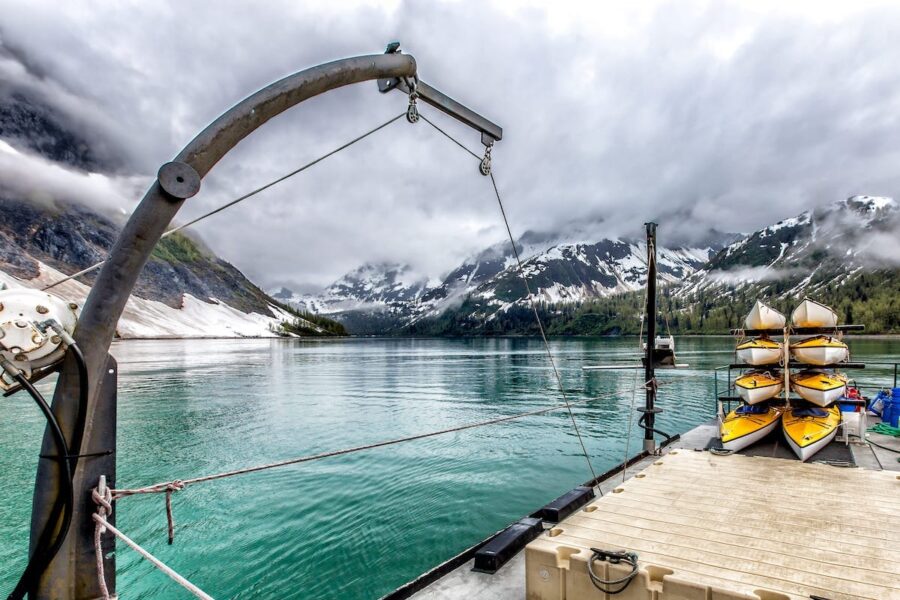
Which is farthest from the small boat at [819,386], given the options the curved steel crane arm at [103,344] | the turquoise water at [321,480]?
the curved steel crane arm at [103,344]

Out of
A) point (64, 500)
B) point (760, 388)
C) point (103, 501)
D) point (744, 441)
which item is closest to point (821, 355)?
point (760, 388)

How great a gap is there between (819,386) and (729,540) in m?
10.5

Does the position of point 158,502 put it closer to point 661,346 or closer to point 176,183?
point 176,183

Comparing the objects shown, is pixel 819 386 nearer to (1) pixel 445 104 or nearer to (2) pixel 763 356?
(2) pixel 763 356

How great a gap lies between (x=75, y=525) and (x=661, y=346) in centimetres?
1395

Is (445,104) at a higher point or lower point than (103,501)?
higher

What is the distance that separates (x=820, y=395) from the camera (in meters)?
13.4

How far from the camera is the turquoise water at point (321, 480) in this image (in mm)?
11711

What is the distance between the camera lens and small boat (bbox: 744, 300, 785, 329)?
14711mm

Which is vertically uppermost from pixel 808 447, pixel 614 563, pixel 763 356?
pixel 763 356

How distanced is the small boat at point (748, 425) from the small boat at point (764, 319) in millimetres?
2520

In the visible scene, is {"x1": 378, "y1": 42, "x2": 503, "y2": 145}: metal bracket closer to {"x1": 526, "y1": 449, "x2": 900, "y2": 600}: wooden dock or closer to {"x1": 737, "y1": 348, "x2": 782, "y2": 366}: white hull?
{"x1": 526, "y1": 449, "x2": 900, "y2": 600}: wooden dock

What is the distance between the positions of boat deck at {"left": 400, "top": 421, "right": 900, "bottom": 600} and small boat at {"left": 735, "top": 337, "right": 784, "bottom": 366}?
19.2ft

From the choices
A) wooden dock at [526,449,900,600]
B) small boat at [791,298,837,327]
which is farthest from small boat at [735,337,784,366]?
wooden dock at [526,449,900,600]
